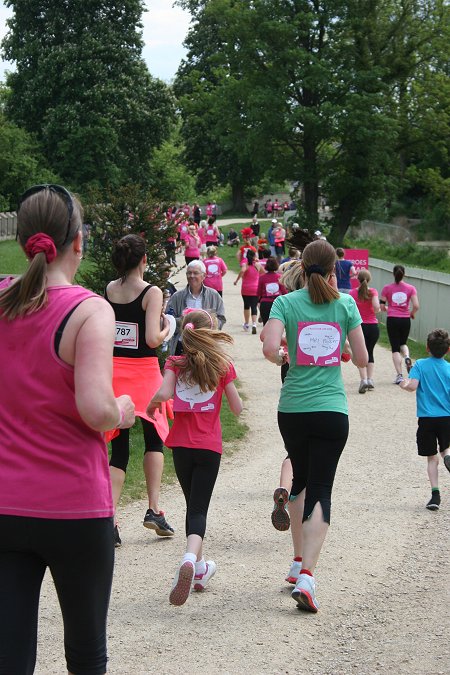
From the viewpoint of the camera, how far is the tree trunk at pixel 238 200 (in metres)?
75.0

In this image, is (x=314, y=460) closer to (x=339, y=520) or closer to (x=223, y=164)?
(x=339, y=520)

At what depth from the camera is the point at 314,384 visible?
5.73m

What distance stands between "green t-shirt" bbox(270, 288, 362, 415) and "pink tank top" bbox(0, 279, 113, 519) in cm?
281

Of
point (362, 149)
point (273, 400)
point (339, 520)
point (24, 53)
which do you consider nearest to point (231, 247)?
point (362, 149)

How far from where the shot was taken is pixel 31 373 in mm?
2988

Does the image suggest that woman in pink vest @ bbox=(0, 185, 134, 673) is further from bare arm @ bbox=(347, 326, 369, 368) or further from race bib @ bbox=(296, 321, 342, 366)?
bare arm @ bbox=(347, 326, 369, 368)

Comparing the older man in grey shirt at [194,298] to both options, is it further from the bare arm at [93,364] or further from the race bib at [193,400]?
the bare arm at [93,364]

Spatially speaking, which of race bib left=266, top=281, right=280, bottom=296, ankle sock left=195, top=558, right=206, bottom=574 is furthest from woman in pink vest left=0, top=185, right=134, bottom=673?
race bib left=266, top=281, right=280, bottom=296

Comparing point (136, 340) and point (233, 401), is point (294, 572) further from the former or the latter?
point (136, 340)

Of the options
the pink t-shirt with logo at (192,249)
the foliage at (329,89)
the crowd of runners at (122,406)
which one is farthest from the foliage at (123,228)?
the foliage at (329,89)

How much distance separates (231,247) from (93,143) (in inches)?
362

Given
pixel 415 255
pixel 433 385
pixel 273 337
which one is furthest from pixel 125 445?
pixel 415 255

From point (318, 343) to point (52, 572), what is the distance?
3040 mm

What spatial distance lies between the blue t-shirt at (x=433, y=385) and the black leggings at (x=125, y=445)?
2.44 m
